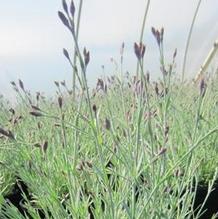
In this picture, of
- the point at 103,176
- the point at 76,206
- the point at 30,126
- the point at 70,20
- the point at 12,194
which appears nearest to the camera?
the point at 70,20

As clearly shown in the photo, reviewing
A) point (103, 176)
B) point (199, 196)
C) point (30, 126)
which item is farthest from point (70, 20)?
point (30, 126)

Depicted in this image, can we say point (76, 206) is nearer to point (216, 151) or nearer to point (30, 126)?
point (216, 151)

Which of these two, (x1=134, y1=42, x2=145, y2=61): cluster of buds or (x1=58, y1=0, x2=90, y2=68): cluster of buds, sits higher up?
(x1=58, y1=0, x2=90, y2=68): cluster of buds

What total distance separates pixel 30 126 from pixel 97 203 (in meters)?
1.13

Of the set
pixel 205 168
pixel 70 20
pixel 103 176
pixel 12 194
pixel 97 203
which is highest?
pixel 70 20

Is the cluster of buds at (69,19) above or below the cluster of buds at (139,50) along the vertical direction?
above

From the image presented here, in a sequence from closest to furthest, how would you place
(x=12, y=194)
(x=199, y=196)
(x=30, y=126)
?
(x=199, y=196) < (x=12, y=194) < (x=30, y=126)

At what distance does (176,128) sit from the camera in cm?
164

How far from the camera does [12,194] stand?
1.64m

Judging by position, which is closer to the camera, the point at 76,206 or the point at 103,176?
the point at 103,176

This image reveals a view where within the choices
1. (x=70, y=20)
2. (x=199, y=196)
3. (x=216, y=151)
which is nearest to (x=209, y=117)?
(x=216, y=151)

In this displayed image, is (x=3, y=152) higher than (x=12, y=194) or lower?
higher

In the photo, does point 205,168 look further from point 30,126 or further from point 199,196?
point 30,126

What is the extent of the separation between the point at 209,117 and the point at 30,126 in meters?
0.82
